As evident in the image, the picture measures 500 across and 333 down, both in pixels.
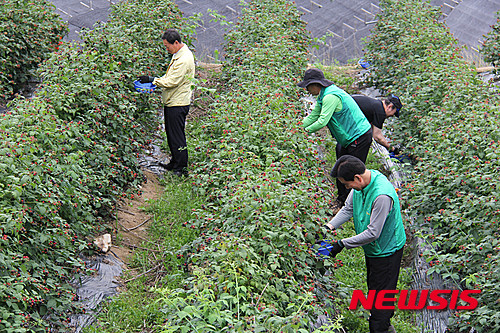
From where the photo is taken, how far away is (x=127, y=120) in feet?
19.7

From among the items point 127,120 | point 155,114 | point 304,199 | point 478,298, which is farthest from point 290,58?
point 478,298

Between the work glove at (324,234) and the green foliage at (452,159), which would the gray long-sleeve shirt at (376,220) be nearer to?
the work glove at (324,234)

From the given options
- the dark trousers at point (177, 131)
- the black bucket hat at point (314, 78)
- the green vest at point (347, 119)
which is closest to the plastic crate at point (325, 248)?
the green vest at point (347, 119)

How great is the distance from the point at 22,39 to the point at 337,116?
17.6 feet

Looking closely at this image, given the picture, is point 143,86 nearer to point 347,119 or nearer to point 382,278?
point 347,119

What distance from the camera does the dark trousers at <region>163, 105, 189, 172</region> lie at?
6.53 m

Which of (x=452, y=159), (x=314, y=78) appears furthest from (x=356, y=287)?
(x=314, y=78)

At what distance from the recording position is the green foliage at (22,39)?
764 cm

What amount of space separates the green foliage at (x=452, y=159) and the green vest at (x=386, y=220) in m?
0.62

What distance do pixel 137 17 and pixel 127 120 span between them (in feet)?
9.23

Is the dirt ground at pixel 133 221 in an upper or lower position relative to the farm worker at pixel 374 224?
lower

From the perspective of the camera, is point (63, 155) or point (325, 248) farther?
point (63, 155)

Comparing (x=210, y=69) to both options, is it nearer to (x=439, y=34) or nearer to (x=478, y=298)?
(x=439, y=34)

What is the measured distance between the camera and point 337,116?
569 cm
